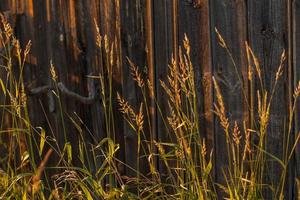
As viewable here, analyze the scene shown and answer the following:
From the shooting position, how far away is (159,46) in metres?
4.42

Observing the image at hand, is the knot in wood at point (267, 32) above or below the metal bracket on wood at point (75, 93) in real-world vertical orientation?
above

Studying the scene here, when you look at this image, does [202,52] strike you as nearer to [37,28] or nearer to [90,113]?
[90,113]

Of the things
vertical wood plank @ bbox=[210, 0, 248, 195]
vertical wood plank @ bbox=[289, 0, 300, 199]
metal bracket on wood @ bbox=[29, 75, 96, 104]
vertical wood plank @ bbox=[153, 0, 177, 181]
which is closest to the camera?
vertical wood plank @ bbox=[289, 0, 300, 199]

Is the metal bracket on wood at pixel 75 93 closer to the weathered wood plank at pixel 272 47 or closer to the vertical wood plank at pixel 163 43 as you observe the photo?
the vertical wood plank at pixel 163 43

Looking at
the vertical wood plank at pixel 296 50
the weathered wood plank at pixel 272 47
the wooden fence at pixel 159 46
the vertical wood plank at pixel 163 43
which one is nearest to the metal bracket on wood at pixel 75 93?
the wooden fence at pixel 159 46

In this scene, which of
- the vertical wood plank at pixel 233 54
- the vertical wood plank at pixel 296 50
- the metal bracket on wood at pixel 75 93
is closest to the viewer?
the vertical wood plank at pixel 296 50

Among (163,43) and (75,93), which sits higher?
(163,43)

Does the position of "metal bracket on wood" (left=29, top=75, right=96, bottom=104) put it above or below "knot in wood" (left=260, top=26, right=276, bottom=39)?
below

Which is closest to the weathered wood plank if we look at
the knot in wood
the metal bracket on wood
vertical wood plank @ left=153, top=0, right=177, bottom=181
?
the knot in wood

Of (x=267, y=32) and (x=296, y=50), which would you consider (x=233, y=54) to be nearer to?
(x=267, y=32)

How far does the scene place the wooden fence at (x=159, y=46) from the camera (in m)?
4.06

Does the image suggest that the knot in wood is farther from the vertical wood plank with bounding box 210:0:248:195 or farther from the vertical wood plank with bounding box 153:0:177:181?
the vertical wood plank with bounding box 153:0:177:181

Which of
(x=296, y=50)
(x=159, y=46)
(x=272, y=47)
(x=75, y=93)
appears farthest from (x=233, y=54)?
(x=75, y=93)

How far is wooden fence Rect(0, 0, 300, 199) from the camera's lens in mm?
Answer: 4062
